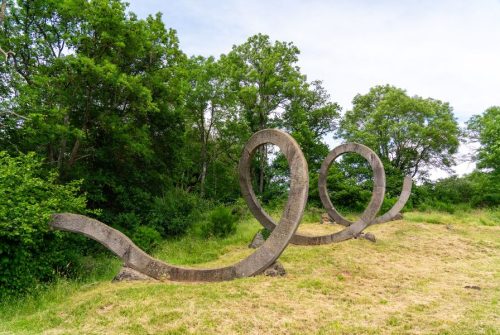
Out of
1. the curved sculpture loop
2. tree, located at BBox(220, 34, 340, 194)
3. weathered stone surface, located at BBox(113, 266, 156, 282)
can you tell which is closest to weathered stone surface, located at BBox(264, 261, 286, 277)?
the curved sculpture loop

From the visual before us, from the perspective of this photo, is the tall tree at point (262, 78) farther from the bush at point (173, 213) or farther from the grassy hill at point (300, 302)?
the grassy hill at point (300, 302)

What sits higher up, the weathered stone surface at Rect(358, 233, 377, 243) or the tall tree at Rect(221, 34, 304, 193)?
the tall tree at Rect(221, 34, 304, 193)

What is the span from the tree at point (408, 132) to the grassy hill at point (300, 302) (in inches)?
714

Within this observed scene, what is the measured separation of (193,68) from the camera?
876 inches

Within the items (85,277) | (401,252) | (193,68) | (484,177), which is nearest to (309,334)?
(85,277)

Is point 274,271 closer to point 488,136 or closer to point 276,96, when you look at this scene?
point 276,96

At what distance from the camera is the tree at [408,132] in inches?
1062

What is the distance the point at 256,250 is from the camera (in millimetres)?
7316

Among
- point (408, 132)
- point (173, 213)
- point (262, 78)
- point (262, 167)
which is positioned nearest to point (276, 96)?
point (262, 78)

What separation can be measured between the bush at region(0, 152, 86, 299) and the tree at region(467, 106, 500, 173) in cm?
2648

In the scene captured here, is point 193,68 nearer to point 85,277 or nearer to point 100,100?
point 100,100

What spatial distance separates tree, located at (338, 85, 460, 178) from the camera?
1062 inches

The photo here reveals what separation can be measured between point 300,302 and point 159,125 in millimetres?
13080

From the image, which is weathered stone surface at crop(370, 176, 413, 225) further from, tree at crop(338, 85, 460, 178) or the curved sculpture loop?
the curved sculpture loop
